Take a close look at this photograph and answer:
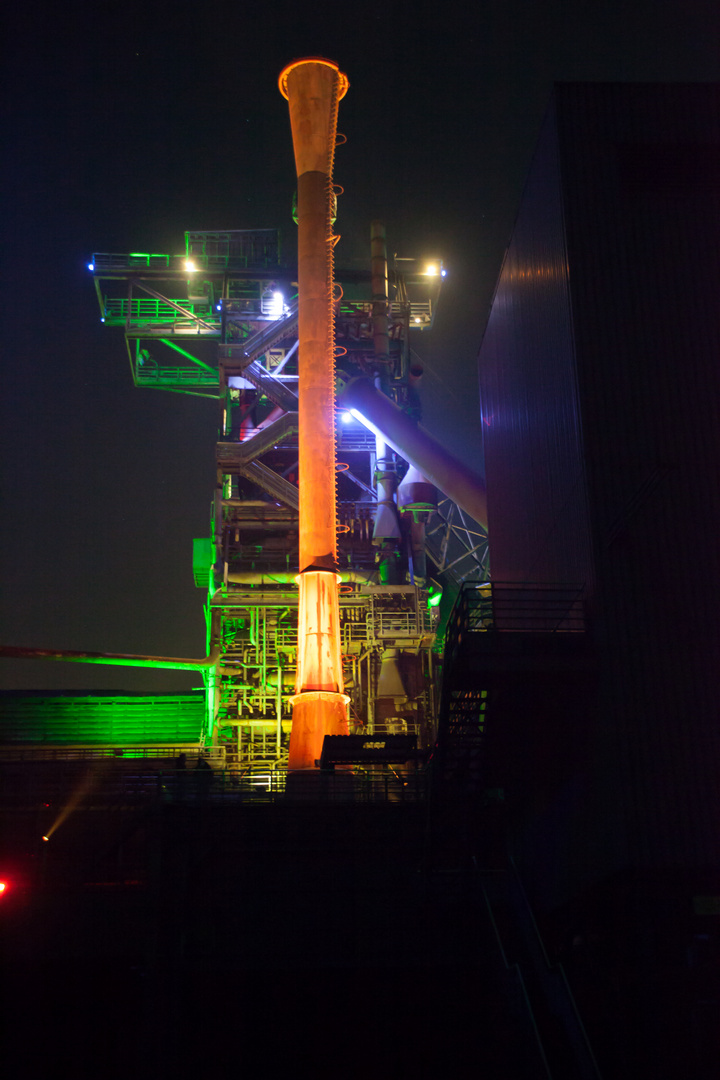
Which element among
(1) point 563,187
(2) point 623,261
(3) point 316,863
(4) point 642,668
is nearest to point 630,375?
(2) point 623,261

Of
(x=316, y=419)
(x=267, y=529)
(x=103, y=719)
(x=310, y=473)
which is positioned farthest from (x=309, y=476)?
(x=103, y=719)

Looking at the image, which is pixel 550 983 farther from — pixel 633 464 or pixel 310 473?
pixel 310 473

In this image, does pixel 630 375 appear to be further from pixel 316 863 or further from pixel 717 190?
pixel 316 863

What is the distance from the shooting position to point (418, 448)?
156 ft

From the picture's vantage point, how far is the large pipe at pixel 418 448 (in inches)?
1847

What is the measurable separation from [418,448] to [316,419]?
8.80 meters

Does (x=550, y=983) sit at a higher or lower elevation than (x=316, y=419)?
lower

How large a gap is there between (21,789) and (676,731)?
53.9 feet

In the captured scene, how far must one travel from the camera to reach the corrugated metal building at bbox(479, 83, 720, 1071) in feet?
69.2

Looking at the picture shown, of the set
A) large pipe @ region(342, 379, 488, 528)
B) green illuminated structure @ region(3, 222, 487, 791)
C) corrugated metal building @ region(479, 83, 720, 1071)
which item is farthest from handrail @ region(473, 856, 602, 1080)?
large pipe @ region(342, 379, 488, 528)

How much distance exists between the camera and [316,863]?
24094 millimetres

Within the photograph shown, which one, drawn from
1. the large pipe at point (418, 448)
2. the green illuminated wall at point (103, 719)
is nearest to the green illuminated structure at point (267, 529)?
the green illuminated wall at point (103, 719)

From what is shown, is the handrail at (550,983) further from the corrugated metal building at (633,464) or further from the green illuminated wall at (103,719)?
the green illuminated wall at (103,719)

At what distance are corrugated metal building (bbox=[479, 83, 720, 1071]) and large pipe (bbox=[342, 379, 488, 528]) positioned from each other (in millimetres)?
18542
